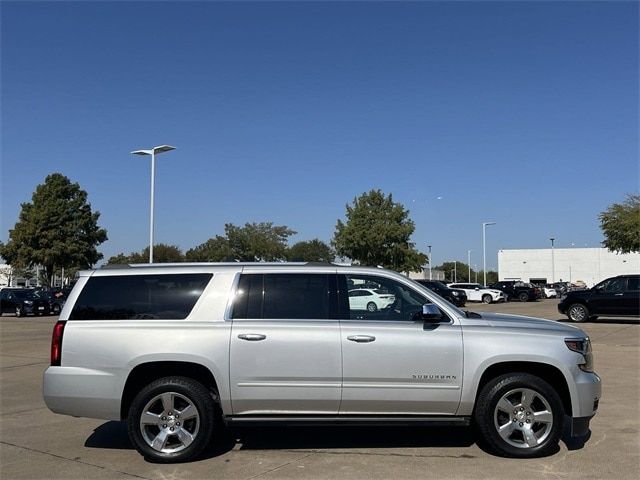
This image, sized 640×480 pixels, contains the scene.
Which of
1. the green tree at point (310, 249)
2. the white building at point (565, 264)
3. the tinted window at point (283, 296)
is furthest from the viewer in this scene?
the white building at point (565, 264)

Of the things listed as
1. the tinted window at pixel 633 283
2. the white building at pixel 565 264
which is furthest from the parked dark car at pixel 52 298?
the white building at pixel 565 264

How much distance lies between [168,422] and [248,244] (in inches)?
2442

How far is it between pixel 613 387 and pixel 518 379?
181 inches

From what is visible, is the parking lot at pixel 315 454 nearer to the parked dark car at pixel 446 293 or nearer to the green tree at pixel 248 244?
the parked dark car at pixel 446 293

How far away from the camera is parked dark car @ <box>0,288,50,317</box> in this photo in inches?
1242

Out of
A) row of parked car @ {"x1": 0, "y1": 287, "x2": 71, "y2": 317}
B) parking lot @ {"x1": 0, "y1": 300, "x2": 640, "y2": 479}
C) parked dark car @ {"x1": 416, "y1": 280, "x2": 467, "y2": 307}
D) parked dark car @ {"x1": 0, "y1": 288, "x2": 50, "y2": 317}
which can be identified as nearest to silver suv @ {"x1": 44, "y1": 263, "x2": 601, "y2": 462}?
parking lot @ {"x1": 0, "y1": 300, "x2": 640, "y2": 479}

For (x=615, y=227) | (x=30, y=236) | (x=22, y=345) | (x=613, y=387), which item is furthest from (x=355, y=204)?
(x=613, y=387)

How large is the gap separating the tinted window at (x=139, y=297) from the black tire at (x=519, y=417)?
3.01m

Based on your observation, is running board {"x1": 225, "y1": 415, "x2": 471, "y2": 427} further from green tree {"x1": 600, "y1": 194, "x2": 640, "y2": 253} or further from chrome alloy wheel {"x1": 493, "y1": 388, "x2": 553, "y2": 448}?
green tree {"x1": 600, "y1": 194, "x2": 640, "y2": 253}

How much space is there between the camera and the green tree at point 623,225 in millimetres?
40438

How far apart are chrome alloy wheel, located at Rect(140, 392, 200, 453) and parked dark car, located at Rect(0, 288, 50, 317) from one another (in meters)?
29.1

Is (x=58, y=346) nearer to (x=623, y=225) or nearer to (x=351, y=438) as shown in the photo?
(x=351, y=438)

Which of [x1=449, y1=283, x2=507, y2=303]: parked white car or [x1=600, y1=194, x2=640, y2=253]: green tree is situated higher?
[x1=600, y1=194, x2=640, y2=253]: green tree

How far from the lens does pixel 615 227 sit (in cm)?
4478
